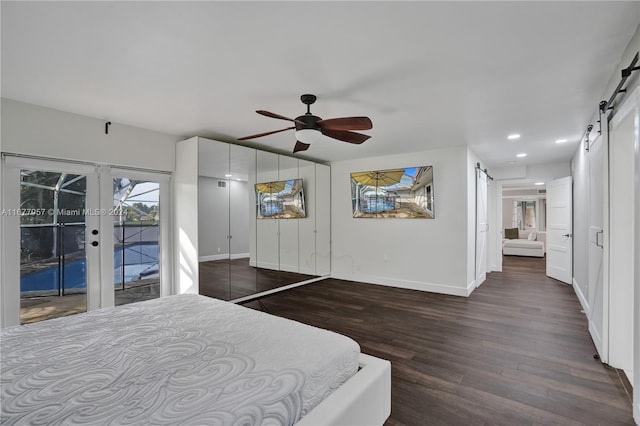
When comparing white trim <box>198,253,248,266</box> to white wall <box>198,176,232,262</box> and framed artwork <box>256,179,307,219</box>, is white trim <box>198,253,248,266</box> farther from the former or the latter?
framed artwork <box>256,179,307,219</box>

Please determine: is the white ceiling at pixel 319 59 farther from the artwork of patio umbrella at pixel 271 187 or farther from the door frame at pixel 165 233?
the artwork of patio umbrella at pixel 271 187

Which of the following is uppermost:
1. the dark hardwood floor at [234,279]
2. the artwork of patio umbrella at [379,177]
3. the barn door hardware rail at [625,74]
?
the barn door hardware rail at [625,74]

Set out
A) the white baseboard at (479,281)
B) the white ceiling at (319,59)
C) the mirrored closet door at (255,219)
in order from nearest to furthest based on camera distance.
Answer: the white ceiling at (319,59), the mirrored closet door at (255,219), the white baseboard at (479,281)

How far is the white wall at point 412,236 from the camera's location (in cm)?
491

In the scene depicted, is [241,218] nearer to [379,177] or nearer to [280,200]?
[280,200]

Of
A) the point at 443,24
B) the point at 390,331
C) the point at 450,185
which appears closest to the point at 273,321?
the point at 390,331

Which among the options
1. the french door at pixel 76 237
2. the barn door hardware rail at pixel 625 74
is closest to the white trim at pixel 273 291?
the french door at pixel 76 237

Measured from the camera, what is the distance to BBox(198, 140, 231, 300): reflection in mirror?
4.11 metres

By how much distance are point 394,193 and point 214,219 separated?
3.16 metres

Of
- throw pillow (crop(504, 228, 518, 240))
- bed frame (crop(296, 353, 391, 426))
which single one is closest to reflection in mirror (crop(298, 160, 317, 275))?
bed frame (crop(296, 353, 391, 426))

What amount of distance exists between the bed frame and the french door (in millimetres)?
3487

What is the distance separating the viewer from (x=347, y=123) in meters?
2.67

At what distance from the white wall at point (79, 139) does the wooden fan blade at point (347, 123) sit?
2657 millimetres

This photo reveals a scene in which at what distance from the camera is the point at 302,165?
19.1 feet
